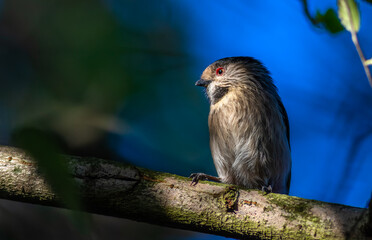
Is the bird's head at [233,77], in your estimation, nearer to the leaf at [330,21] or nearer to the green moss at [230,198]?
the green moss at [230,198]

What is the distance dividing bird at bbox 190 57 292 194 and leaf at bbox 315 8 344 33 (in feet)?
9.05

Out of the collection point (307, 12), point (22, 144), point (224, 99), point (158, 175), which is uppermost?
point (224, 99)

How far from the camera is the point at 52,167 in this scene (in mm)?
335

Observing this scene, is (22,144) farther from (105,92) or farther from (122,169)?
(122,169)

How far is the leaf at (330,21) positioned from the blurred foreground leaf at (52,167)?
1.55ft

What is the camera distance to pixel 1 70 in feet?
1.28

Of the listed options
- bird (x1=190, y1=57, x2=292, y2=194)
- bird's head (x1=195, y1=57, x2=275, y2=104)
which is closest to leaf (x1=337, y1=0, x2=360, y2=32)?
bird (x1=190, y1=57, x2=292, y2=194)

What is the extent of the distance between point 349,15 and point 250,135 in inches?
119

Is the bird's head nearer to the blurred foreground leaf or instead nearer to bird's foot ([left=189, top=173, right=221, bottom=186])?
bird's foot ([left=189, top=173, right=221, bottom=186])

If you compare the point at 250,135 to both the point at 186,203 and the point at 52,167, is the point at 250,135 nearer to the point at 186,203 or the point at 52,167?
the point at 186,203

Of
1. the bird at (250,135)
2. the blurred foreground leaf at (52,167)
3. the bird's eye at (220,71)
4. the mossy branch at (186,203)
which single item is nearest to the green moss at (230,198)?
the mossy branch at (186,203)

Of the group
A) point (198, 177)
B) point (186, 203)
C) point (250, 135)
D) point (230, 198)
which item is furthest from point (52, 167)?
point (250, 135)

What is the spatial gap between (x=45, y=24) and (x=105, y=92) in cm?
11

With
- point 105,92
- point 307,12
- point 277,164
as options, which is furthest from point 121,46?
point 277,164
